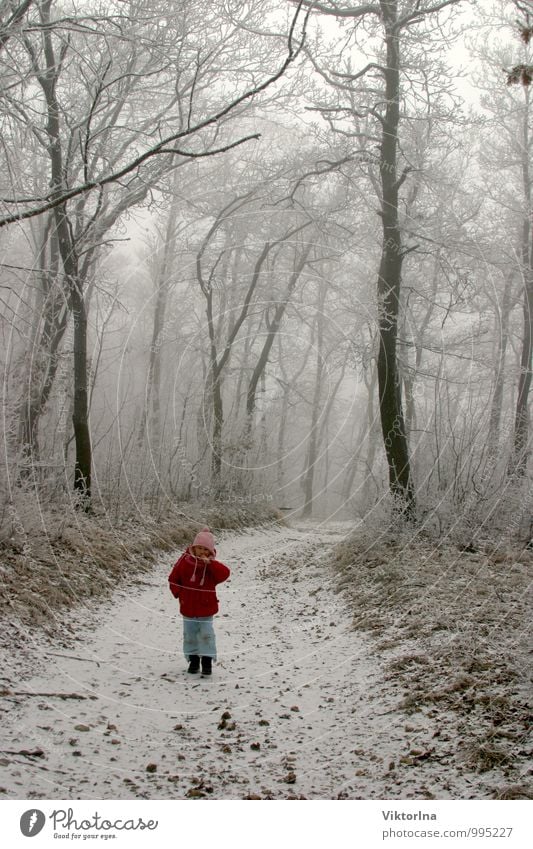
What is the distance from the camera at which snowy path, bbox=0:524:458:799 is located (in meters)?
3.29

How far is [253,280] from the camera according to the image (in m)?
13.7

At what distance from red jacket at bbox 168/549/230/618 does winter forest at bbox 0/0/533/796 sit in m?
1.26

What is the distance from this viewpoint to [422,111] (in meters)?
9.23

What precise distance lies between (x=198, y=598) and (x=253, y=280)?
9.67m

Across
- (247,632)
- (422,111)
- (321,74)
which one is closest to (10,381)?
(247,632)

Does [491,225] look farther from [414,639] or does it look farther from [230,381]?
[414,639]

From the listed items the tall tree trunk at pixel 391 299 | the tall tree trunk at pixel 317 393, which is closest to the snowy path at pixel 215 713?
the tall tree trunk at pixel 391 299

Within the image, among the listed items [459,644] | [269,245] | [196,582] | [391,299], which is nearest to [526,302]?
[391,299]

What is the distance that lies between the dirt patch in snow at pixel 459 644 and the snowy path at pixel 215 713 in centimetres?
20

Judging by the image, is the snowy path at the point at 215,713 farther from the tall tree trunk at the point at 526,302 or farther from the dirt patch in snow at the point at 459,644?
the tall tree trunk at the point at 526,302

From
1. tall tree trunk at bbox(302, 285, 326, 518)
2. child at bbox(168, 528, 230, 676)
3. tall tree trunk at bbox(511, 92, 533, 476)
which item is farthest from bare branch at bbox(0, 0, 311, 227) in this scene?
tall tree trunk at bbox(302, 285, 326, 518)

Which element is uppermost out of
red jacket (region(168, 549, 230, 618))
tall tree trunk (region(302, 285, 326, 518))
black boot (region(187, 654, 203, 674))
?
tall tree trunk (region(302, 285, 326, 518))

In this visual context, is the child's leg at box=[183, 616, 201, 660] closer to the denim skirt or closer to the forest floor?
the denim skirt

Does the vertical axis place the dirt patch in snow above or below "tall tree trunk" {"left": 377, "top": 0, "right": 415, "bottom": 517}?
below
